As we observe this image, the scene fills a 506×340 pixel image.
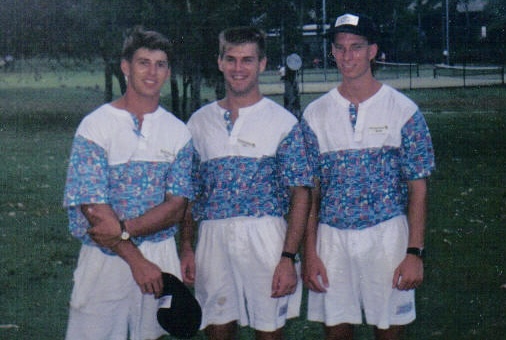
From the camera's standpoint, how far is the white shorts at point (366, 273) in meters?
4.62

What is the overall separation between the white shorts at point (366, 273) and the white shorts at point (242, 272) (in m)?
0.21

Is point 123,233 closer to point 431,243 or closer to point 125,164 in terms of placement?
point 125,164

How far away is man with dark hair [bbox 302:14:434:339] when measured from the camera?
4.57 metres

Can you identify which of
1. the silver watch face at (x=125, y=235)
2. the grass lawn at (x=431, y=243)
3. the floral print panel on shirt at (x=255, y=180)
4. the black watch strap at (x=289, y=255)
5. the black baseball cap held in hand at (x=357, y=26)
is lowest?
the grass lawn at (x=431, y=243)

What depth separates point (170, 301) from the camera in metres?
4.27

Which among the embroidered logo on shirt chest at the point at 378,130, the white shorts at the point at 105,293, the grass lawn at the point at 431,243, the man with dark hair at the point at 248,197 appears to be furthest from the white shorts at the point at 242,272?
the grass lawn at the point at 431,243

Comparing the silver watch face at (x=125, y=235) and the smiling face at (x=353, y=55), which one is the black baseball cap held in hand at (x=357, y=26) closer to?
the smiling face at (x=353, y=55)

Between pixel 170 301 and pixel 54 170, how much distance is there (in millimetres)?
12739

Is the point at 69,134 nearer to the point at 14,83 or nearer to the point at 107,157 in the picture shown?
the point at 107,157

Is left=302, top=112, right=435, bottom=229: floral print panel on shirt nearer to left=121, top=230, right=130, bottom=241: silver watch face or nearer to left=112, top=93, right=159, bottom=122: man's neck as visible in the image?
left=112, top=93, right=159, bottom=122: man's neck

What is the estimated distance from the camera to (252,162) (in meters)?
4.57

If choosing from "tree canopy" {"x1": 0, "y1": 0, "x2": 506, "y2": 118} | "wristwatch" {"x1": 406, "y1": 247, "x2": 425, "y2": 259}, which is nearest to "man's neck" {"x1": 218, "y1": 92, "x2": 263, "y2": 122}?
"wristwatch" {"x1": 406, "y1": 247, "x2": 425, "y2": 259}

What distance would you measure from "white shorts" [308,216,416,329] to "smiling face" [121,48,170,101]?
123 cm

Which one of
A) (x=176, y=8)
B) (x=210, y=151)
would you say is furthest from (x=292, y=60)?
(x=210, y=151)
